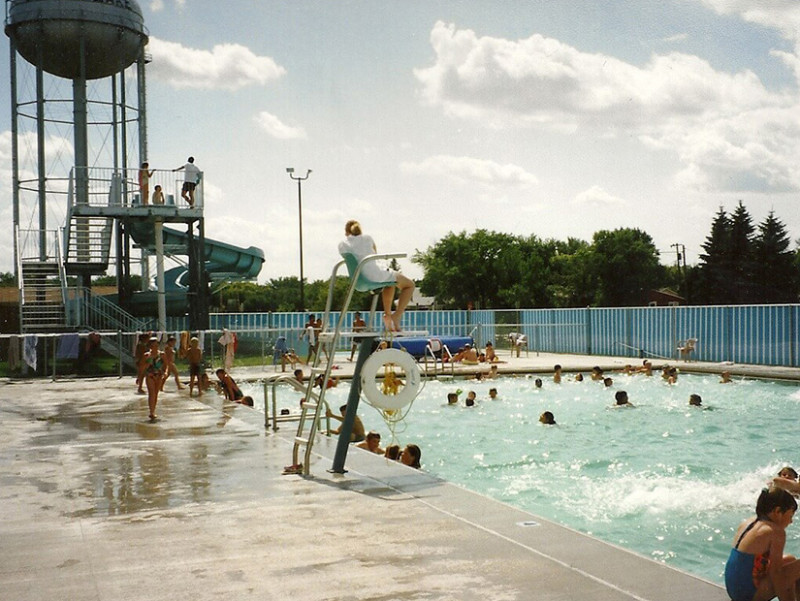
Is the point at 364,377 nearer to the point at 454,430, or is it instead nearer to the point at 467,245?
the point at 454,430

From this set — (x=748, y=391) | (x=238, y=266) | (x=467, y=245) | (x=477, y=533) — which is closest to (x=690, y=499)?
(x=477, y=533)

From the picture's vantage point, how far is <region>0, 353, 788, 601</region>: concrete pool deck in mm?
5492

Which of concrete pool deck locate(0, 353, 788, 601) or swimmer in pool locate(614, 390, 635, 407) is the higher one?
concrete pool deck locate(0, 353, 788, 601)

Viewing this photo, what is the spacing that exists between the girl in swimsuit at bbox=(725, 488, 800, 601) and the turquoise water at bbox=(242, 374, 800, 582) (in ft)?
12.6

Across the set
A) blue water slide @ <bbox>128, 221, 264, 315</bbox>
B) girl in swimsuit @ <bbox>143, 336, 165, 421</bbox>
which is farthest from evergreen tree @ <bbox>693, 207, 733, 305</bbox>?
girl in swimsuit @ <bbox>143, 336, 165, 421</bbox>

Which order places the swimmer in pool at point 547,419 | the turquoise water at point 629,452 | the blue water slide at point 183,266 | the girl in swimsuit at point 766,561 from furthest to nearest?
1. the blue water slide at point 183,266
2. the swimmer in pool at point 547,419
3. the turquoise water at point 629,452
4. the girl in swimsuit at point 766,561

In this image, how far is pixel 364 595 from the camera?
5320 mm

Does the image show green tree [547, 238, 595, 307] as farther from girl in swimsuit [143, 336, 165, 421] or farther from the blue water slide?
girl in swimsuit [143, 336, 165, 421]

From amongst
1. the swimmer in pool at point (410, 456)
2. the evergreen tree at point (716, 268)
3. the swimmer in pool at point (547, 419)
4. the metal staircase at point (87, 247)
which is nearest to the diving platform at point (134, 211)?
the metal staircase at point (87, 247)

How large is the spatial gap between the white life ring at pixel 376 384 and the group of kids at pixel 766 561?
4555mm

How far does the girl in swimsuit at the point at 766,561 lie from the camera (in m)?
4.96

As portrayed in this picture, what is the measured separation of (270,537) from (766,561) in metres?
3.76

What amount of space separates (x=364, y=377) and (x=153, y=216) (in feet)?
76.0

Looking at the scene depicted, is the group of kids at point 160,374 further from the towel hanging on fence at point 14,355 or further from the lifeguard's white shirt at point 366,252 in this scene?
the lifeguard's white shirt at point 366,252
